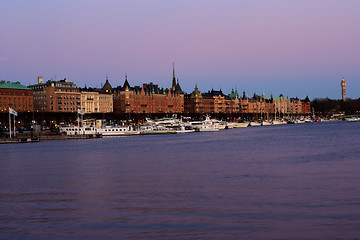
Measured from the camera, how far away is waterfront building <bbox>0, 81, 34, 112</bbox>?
120m

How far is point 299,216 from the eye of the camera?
1748 cm

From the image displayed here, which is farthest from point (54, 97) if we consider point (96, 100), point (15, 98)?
point (96, 100)

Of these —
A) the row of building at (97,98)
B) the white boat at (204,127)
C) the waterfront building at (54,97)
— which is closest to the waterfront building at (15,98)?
the row of building at (97,98)

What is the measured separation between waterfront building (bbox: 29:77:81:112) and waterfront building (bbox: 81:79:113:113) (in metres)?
4.71

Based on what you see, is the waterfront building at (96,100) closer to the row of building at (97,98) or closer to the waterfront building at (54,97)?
the row of building at (97,98)

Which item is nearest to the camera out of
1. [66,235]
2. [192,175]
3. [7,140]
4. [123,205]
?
[66,235]

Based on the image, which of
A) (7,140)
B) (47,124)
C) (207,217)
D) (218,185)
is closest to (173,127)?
(47,124)

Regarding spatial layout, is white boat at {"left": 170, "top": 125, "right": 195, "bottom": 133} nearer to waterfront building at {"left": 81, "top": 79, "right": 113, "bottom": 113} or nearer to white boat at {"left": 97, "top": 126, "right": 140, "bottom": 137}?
white boat at {"left": 97, "top": 126, "right": 140, "bottom": 137}

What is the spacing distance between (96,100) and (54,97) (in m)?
18.3

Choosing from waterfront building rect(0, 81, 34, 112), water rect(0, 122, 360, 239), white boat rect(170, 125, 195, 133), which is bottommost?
water rect(0, 122, 360, 239)

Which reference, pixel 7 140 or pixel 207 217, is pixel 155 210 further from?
pixel 7 140

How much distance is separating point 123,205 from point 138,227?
3.92 m

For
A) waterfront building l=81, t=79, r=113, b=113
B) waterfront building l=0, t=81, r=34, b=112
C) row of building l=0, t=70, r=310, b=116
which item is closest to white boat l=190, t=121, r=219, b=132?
row of building l=0, t=70, r=310, b=116

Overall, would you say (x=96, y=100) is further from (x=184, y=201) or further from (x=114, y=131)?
(x=184, y=201)
